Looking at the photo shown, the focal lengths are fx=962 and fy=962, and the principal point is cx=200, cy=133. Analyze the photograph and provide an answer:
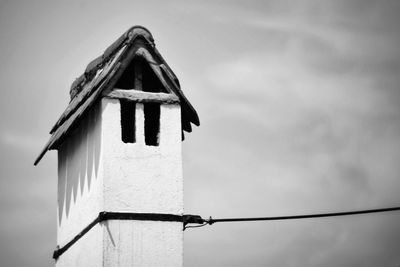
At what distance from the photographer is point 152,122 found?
21938 millimetres

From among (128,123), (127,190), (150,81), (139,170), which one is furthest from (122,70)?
(127,190)

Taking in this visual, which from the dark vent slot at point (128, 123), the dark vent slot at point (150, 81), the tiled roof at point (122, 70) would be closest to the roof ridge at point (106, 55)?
the tiled roof at point (122, 70)

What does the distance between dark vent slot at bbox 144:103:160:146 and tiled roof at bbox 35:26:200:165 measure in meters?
0.56

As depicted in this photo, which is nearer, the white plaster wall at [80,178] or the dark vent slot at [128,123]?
the white plaster wall at [80,178]

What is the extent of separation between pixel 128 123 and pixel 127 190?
2.12 meters

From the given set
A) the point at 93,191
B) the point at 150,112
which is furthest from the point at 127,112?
the point at 93,191

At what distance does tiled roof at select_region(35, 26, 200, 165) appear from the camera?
21.4 metres

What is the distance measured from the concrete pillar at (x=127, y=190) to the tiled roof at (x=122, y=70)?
338mm

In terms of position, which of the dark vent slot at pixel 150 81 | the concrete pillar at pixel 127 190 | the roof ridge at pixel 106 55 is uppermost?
the roof ridge at pixel 106 55

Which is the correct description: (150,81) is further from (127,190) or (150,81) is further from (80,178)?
(127,190)

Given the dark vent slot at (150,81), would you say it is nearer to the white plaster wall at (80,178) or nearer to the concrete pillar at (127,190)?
the concrete pillar at (127,190)

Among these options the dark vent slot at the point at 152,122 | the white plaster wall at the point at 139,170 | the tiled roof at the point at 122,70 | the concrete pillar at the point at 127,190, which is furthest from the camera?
the dark vent slot at the point at 152,122

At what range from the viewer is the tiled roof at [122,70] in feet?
70.2

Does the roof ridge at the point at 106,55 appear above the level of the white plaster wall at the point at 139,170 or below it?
above
